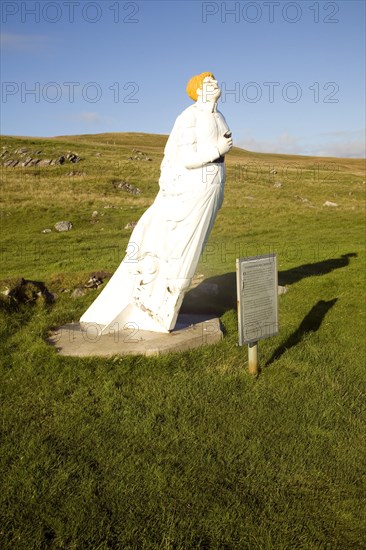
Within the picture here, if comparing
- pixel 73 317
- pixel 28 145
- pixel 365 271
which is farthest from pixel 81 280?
pixel 28 145

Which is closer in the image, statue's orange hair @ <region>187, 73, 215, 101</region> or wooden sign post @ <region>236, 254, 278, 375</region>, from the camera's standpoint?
wooden sign post @ <region>236, 254, 278, 375</region>

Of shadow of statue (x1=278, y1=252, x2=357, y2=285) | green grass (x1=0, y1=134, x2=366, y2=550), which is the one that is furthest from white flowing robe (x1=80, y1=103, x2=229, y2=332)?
shadow of statue (x1=278, y1=252, x2=357, y2=285)

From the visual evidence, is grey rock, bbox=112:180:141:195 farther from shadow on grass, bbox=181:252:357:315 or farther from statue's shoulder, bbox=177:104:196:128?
statue's shoulder, bbox=177:104:196:128

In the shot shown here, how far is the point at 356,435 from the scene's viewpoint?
5.33m

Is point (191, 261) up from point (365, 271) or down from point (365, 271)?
up

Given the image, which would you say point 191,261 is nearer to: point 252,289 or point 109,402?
point 252,289

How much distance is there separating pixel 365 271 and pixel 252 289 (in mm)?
8406

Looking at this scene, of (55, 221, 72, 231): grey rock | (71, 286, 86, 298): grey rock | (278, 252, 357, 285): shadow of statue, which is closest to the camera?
(71, 286, 86, 298): grey rock

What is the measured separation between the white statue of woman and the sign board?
112 centimetres

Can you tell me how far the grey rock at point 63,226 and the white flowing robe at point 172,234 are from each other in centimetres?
1488

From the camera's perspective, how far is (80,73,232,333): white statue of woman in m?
6.95

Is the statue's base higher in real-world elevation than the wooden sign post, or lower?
lower

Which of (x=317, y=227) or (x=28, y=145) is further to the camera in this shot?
(x=28, y=145)

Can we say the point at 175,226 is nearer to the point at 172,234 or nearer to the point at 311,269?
the point at 172,234
